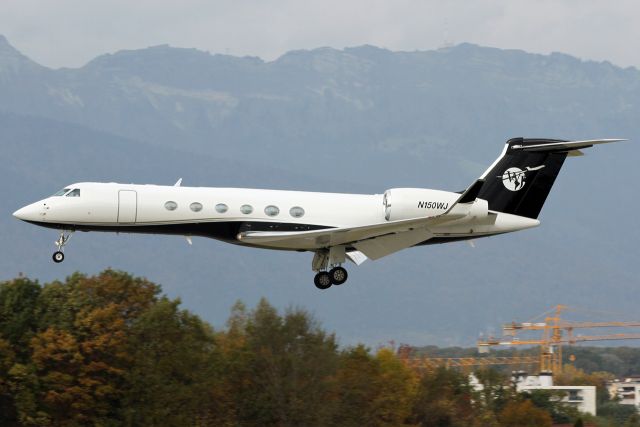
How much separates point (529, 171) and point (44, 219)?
1389 centimetres

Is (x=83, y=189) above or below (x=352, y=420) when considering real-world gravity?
above

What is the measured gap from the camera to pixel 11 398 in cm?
4709

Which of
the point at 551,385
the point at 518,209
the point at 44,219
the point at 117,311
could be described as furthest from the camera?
the point at 551,385

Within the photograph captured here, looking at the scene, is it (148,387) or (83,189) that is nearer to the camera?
(83,189)

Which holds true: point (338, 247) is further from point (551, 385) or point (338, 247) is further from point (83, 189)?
point (551, 385)

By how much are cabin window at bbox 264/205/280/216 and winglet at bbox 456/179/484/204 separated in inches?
193

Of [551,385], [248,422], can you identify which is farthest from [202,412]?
[551,385]

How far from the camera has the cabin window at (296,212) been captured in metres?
34.1

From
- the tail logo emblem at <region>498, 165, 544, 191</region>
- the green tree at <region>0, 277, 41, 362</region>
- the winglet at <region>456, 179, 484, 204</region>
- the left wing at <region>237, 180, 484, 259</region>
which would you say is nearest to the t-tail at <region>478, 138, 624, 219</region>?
the tail logo emblem at <region>498, 165, 544, 191</region>

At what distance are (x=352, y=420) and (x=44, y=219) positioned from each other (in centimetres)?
2103

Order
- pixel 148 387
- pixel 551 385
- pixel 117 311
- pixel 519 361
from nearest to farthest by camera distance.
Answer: pixel 148 387, pixel 117 311, pixel 551 385, pixel 519 361

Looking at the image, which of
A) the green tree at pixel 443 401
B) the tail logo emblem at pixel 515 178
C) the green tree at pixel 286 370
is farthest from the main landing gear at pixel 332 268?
the green tree at pixel 443 401

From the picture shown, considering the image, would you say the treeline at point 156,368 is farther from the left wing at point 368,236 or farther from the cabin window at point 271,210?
the cabin window at point 271,210

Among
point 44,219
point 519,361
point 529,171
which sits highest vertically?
point 519,361
